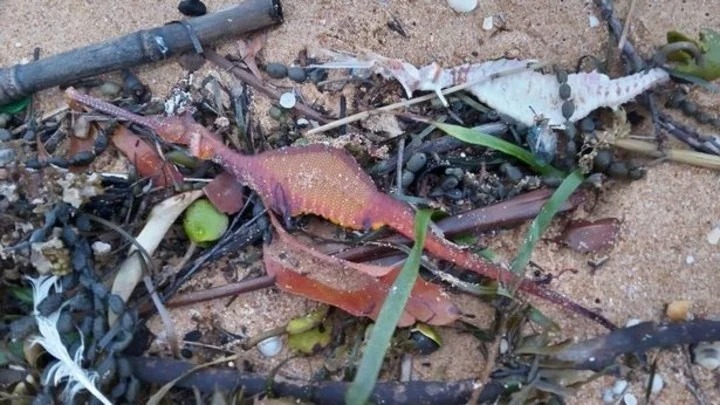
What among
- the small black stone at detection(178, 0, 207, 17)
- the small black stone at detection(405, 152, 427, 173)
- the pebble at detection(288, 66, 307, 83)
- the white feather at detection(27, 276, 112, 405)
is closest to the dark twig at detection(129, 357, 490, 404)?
the white feather at detection(27, 276, 112, 405)

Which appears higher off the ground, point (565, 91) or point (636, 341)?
point (565, 91)

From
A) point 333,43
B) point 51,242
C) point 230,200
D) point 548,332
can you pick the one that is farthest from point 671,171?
point 51,242

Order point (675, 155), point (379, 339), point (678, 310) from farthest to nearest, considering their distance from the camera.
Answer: point (675, 155)
point (678, 310)
point (379, 339)

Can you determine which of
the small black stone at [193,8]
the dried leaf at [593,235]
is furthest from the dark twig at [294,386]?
the small black stone at [193,8]

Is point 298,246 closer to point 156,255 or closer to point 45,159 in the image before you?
point 156,255

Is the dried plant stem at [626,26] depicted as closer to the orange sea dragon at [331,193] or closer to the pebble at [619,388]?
the orange sea dragon at [331,193]

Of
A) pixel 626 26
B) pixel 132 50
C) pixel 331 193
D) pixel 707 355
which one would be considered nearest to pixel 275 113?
pixel 331 193

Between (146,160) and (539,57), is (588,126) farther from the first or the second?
(146,160)

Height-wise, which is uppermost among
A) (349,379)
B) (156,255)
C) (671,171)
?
(671,171)
